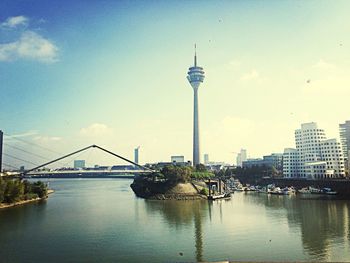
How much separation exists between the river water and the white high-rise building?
19.5 meters

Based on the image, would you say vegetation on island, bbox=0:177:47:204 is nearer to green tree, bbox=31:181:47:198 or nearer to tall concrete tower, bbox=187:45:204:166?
green tree, bbox=31:181:47:198

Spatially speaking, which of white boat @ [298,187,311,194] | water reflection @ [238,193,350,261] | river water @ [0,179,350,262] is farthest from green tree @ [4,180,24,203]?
A: white boat @ [298,187,311,194]

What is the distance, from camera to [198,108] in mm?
75938

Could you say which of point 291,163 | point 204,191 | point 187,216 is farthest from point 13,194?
point 291,163

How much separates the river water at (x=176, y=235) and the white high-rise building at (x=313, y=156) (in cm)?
1945

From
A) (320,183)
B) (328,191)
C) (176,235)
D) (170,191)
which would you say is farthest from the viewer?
(320,183)

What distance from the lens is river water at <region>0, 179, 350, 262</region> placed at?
1312cm

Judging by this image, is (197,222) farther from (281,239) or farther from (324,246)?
(324,246)

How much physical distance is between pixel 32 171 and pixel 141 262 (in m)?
43.3

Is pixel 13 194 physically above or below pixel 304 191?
above

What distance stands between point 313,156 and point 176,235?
37054mm

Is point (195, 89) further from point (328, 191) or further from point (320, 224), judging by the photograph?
point (320, 224)

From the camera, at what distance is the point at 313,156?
47.9 meters

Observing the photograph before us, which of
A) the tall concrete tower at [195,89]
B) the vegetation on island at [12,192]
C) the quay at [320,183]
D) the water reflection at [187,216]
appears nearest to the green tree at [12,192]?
the vegetation on island at [12,192]
